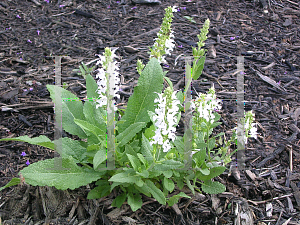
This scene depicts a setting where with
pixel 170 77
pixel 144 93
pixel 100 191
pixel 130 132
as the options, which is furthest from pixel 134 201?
pixel 170 77

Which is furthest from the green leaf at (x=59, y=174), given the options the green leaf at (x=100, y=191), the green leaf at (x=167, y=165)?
the green leaf at (x=167, y=165)

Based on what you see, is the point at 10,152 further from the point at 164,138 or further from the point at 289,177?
the point at 289,177

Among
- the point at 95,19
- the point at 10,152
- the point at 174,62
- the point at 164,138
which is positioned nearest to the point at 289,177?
the point at 164,138

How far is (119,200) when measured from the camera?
2367 mm

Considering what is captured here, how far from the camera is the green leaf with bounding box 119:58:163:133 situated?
8.49 feet

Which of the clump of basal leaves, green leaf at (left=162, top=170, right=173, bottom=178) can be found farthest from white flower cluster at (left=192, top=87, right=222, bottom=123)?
green leaf at (left=162, top=170, right=173, bottom=178)

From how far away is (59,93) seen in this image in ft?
8.74

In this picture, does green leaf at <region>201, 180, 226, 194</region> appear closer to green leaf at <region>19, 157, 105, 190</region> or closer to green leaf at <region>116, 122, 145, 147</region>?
green leaf at <region>116, 122, 145, 147</region>

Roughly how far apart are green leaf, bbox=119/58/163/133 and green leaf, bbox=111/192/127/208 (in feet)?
1.94

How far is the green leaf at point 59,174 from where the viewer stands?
2.12 m

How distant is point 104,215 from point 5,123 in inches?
69.6

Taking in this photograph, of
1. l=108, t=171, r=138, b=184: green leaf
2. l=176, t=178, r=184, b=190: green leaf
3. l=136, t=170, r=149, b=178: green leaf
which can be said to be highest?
l=136, t=170, r=149, b=178: green leaf

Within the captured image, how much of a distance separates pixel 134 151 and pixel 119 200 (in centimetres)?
48

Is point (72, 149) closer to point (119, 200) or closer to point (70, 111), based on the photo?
point (70, 111)
